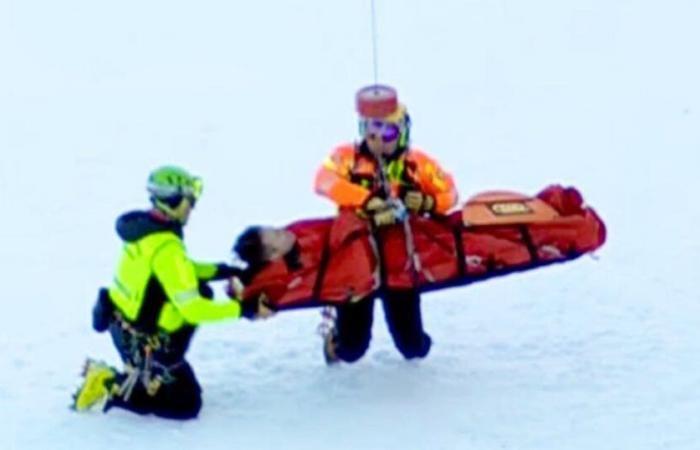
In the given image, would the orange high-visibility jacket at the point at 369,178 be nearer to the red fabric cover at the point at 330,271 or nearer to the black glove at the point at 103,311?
the red fabric cover at the point at 330,271

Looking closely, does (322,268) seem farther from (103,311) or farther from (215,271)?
(103,311)

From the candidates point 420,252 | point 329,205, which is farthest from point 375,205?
point 329,205

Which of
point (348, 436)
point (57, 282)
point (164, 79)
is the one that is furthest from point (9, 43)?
point (348, 436)

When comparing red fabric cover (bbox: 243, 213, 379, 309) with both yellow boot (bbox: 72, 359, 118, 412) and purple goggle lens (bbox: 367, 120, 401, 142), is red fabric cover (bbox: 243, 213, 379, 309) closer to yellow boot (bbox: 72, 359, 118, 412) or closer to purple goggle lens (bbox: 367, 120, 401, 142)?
purple goggle lens (bbox: 367, 120, 401, 142)

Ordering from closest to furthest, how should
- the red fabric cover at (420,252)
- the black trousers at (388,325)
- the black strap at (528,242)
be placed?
the red fabric cover at (420,252)
the black strap at (528,242)
the black trousers at (388,325)

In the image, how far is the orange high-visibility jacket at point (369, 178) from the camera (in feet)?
36.5

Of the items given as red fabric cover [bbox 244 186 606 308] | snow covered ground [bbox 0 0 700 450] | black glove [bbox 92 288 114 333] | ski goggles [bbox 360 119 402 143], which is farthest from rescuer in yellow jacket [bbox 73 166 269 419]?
ski goggles [bbox 360 119 402 143]

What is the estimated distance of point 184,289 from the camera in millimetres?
10648

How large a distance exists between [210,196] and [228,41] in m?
2.81

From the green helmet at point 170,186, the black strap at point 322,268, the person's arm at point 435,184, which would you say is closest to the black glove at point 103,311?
the green helmet at point 170,186

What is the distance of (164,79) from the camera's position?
15.9 metres

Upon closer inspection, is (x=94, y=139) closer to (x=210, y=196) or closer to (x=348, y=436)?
(x=210, y=196)

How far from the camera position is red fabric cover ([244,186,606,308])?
36.2 feet

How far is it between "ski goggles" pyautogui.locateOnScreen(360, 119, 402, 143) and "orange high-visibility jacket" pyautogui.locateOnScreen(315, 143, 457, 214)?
114mm
